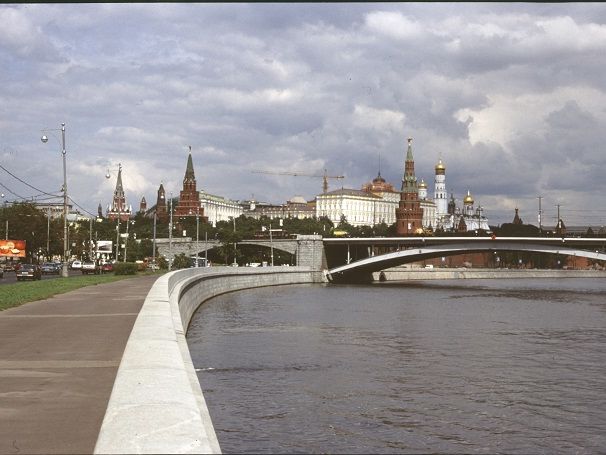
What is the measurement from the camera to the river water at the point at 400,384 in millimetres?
14916

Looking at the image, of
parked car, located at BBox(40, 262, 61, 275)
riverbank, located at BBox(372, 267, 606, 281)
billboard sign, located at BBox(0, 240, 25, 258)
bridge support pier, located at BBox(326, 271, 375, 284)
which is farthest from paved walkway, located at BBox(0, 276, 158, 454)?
riverbank, located at BBox(372, 267, 606, 281)

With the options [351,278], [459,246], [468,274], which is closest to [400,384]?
[459,246]

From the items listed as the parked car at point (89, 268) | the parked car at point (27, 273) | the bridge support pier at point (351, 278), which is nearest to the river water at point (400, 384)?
the parked car at point (27, 273)

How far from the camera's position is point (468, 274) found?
148m

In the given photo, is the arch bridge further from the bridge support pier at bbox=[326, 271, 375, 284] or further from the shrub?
the shrub

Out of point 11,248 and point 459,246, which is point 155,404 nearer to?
point 11,248

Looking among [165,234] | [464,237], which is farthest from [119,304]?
[165,234]

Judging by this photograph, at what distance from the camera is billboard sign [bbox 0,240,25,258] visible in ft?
281

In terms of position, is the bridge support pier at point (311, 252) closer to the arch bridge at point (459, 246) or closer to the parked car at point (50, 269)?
the arch bridge at point (459, 246)

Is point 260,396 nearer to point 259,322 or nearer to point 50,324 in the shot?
point 50,324

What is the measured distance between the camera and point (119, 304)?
2731 centimetres

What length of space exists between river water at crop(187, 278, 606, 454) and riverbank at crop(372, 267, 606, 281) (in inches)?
3455

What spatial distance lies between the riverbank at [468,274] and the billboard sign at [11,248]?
55.2 meters

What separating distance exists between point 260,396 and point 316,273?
8991 cm
